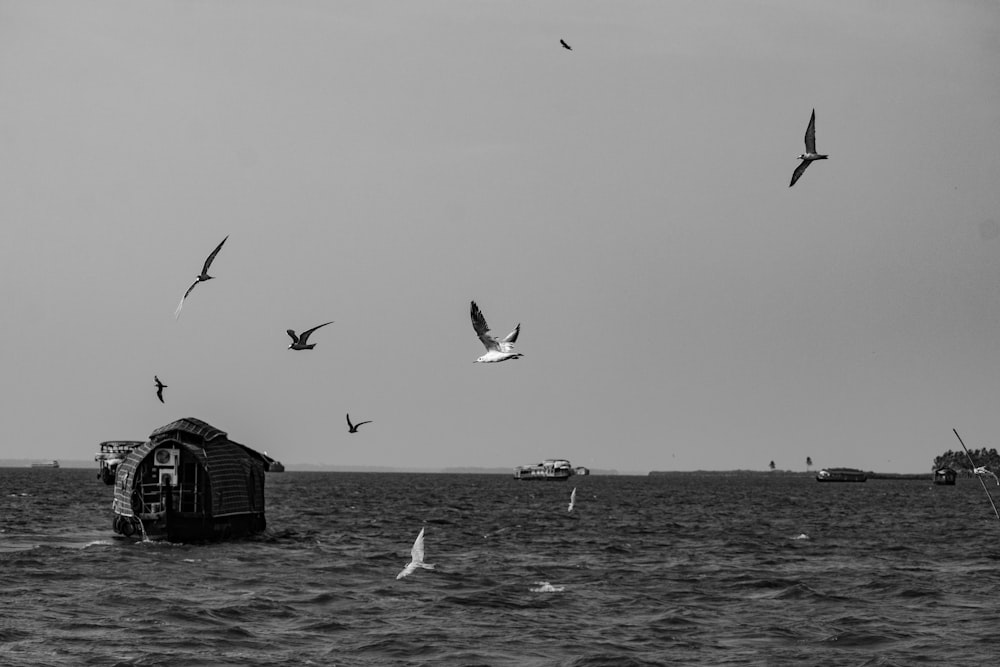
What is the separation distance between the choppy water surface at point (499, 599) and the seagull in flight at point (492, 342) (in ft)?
29.3

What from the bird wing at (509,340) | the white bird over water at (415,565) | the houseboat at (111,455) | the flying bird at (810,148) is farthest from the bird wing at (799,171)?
the houseboat at (111,455)

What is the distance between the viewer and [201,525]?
186 ft

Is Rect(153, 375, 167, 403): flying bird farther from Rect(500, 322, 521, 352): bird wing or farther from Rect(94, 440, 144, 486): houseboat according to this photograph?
Rect(94, 440, 144, 486): houseboat

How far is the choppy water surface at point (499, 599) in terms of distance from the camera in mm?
30734

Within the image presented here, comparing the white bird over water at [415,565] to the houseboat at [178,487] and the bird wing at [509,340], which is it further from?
the bird wing at [509,340]

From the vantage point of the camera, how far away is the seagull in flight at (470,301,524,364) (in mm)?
24094

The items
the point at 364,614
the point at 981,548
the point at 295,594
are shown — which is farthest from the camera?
the point at 981,548

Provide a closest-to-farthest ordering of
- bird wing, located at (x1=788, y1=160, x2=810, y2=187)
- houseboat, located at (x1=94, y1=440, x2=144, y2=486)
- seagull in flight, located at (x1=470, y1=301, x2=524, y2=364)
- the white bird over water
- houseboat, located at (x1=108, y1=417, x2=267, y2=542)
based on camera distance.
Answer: seagull in flight, located at (x1=470, y1=301, x2=524, y2=364), bird wing, located at (x1=788, y1=160, x2=810, y2=187), the white bird over water, houseboat, located at (x1=108, y1=417, x2=267, y2=542), houseboat, located at (x1=94, y1=440, x2=144, y2=486)

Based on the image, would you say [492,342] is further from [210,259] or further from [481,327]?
[210,259]

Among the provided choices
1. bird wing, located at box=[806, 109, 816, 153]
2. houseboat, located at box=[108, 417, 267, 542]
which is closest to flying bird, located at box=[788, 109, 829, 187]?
bird wing, located at box=[806, 109, 816, 153]

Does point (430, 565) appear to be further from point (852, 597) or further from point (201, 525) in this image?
point (852, 597)

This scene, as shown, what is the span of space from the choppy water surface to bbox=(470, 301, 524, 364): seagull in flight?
8.92 meters

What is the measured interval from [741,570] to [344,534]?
25710mm

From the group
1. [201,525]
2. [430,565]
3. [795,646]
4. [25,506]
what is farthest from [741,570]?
[25,506]
